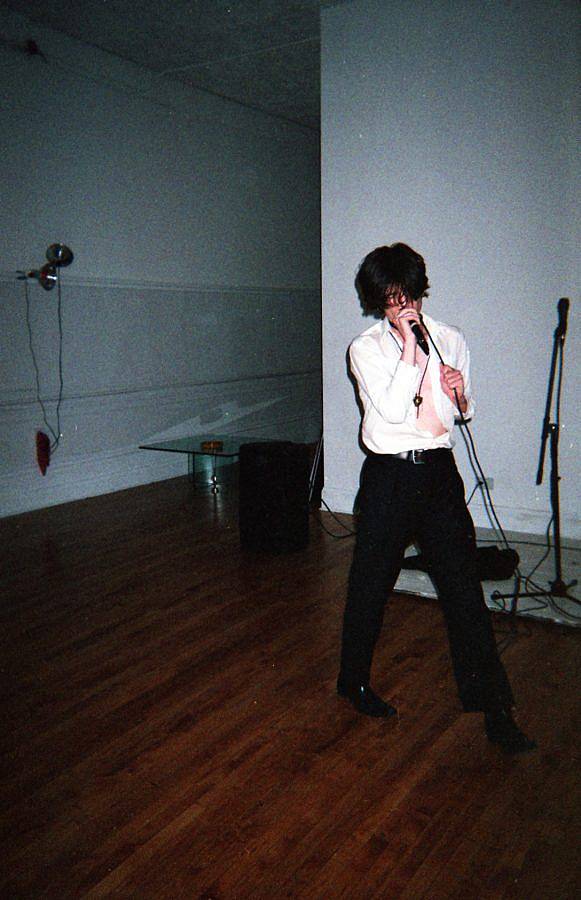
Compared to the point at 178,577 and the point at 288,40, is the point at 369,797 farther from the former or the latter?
the point at 288,40

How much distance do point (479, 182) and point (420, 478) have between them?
2.97 meters

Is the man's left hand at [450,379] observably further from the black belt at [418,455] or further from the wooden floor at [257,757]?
the wooden floor at [257,757]

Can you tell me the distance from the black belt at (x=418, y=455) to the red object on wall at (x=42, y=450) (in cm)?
386

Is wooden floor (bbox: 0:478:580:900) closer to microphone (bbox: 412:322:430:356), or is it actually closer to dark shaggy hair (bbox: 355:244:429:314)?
microphone (bbox: 412:322:430:356)

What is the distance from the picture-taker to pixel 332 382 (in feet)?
17.1

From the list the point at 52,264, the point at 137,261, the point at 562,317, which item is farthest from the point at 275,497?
the point at 137,261

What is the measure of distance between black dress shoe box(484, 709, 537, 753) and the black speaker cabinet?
2.15 meters

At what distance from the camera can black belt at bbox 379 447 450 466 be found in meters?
2.25

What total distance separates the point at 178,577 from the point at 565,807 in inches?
95.3

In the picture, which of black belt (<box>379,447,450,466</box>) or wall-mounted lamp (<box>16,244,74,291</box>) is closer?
black belt (<box>379,447,450,466</box>)

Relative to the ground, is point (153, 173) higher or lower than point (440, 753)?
higher

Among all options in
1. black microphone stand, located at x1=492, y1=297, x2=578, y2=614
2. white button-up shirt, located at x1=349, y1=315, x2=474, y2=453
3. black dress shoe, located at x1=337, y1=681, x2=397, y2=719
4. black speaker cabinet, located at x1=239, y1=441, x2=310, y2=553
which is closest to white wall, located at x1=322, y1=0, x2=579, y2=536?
black microphone stand, located at x1=492, y1=297, x2=578, y2=614

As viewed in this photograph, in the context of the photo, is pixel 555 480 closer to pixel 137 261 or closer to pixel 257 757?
pixel 257 757

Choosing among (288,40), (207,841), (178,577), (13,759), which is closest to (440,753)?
(207,841)
